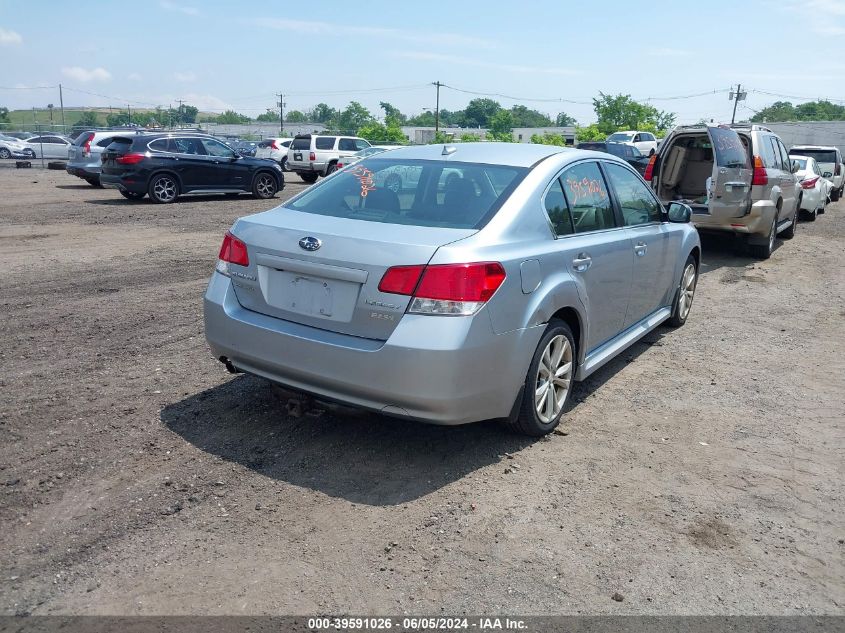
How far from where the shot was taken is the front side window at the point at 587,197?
4.74m

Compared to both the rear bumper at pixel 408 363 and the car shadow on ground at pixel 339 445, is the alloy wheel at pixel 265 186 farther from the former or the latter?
the rear bumper at pixel 408 363

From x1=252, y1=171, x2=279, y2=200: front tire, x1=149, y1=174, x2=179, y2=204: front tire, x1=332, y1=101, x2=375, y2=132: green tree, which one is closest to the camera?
x1=149, y1=174, x2=179, y2=204: front tire

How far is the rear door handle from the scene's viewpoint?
4.48 m

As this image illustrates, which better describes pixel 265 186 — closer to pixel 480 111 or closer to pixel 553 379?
pixel 553 379

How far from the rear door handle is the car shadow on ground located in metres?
1.08

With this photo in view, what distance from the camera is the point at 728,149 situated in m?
10.6

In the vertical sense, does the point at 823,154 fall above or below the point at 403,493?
above

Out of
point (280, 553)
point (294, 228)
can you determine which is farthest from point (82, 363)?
point (280, 553)

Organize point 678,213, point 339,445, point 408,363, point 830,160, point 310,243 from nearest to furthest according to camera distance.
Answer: point 408,363
point 310,243
point 339,445
point 678,213
point 830,160

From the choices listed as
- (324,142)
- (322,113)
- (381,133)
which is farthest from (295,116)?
(324,142)

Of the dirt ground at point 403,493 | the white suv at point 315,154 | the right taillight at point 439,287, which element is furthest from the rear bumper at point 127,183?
the right taillight at point 439,287

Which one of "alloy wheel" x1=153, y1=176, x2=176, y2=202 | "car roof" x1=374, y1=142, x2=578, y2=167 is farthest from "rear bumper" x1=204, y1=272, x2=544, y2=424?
"alloy wheel" x1=153, y1=176, x2=176, y2=202

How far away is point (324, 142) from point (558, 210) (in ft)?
79.3

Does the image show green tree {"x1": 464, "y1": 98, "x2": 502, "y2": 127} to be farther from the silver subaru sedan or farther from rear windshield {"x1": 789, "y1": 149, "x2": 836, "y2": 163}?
the silver subaru sedan
